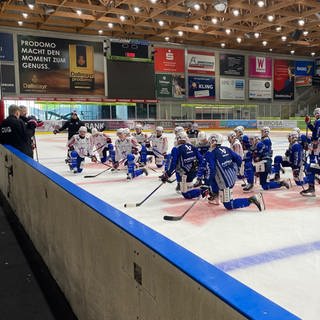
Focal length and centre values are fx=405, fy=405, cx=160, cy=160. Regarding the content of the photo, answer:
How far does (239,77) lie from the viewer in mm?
29047

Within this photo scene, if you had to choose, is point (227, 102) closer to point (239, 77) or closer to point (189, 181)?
point (239, 77)

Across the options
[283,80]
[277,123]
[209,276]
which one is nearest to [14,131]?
[209,276]

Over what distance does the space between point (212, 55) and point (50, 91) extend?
38.8ft

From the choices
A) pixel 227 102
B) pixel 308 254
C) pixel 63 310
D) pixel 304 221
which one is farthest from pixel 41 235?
pixel 227 102

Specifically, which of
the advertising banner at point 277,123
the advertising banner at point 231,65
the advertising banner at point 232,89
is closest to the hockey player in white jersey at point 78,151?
the advertising banner at point 277,123

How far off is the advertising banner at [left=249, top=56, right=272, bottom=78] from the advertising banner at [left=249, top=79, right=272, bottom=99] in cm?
52

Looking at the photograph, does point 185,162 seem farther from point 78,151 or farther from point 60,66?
point 60,66

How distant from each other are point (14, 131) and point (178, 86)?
20807 millimetres

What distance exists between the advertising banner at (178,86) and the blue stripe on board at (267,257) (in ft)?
76.7

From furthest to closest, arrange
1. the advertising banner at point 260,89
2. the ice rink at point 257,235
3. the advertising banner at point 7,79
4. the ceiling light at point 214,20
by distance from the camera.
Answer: the advertising banner at point 260,89 → the ceiling light at point 214,20 → the advertising banner at point 7,79 → the ice rink at point 257,235

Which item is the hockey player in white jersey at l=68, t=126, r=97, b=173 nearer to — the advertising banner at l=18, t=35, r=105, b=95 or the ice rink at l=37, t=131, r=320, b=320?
Result: the ice rink at l=37, t=131, r=320, b=320

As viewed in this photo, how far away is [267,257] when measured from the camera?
3162mm

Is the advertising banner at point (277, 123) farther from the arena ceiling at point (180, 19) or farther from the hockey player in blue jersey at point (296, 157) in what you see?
the hockey player in blue jersey at point (296, 157)

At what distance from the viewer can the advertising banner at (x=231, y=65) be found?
28.6 meters
